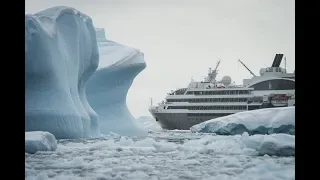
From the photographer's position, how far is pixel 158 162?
4727 millimetres

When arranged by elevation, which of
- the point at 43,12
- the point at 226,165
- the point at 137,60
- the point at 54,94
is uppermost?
the point at 43,12

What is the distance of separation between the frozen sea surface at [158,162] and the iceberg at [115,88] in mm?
3053

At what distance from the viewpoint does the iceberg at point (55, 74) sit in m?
6.39

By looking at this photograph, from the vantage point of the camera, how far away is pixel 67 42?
7332mm

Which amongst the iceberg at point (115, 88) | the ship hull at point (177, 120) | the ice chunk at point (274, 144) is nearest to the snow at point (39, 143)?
the ice chunk at point (274, 144)

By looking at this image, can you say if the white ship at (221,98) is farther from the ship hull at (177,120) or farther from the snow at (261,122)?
the snow at (261,122)

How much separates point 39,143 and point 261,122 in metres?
3.63

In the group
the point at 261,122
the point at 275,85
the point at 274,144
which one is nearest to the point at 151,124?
the point at 275,85

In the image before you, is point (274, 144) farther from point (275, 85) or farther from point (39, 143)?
point (275, 85)

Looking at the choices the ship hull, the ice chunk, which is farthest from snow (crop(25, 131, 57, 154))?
the ship hull

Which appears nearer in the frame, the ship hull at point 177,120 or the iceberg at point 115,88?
the iceberg at point 115,88
